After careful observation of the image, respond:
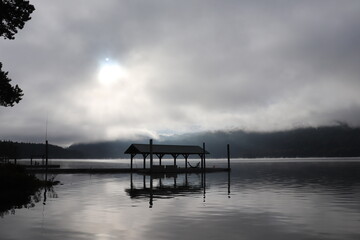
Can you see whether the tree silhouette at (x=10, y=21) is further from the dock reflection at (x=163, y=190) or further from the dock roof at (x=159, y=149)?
the dock roof at (x=159, y=149)

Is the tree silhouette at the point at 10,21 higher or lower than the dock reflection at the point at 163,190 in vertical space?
higher

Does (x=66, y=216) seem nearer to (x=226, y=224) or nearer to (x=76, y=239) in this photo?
(x=76, y=239)

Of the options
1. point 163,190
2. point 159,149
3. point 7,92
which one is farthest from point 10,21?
point 159,149

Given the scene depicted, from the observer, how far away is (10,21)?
82.5ft

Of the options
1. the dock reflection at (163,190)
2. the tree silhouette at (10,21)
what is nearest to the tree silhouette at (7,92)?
the tree silhouette at (10,21)

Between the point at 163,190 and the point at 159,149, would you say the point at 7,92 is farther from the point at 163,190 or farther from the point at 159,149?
the point at 159,149

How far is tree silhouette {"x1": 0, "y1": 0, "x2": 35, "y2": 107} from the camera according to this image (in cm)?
2480

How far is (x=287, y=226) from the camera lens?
16.0m

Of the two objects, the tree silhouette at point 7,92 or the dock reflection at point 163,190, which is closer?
the tree silhouette at point 7,92

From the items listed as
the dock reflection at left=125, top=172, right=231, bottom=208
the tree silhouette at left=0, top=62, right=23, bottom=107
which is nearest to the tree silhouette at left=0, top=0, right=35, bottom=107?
the tree silhouette at left=0, top=62, right=23, bottom=107

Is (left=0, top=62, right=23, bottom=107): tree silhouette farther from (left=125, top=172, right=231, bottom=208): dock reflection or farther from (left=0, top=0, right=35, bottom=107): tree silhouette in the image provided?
(left=125, top=172, right=231, bottom=208): dock reflection

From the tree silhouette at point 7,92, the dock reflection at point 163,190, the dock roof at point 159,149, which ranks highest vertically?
the tree silhouette at point 7,92

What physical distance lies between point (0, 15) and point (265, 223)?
72.9 feet

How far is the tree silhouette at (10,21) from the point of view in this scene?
24797 millimetres
